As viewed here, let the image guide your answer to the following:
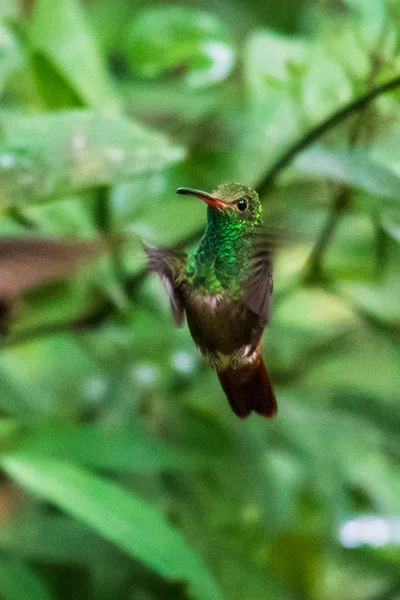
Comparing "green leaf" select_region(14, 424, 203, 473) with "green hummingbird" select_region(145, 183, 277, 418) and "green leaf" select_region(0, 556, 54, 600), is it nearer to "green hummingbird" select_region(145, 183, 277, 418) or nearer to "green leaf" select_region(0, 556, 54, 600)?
"green leaf" select_region(0, 556, 54, 600)

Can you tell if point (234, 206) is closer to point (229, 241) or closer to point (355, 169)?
point (229, 241)

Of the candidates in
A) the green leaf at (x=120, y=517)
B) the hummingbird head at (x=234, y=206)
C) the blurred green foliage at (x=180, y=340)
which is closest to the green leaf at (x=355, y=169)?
the blurred green foliage at (x=180, y=340)

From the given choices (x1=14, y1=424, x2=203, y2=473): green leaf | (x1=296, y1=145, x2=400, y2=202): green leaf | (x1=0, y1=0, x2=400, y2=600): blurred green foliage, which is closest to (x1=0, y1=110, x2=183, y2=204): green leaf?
(x1=0, y1=0, x2=400, y2=600): blurred green foliage

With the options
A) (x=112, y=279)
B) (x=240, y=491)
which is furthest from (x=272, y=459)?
(x=112, y=279)

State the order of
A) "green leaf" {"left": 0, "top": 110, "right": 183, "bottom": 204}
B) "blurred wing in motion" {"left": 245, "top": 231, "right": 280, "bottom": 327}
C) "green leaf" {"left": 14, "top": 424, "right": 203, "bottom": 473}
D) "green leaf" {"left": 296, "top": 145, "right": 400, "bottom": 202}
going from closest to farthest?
"blurred wing in motion" {"left": 245, "top": 231, "right": 280, "bottom": 327}
"green leaf" {"left": 296, "top": 145, "right": 400, "bottom": 202}
"green leaf" {"left": 0, "top": 110, "right": 183, "bottom": 204}
"green leaf" {"left": 14, "top": 424, "right": 203, "bottom": 473}

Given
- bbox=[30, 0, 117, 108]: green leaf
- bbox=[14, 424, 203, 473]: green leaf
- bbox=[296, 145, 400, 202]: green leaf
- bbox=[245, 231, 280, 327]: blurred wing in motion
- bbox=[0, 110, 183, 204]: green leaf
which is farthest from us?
bbox=[30, 0, 117, 108]: green leaf

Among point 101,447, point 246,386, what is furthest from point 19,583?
point 246,386

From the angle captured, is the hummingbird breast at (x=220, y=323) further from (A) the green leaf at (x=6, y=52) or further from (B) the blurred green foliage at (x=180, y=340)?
(A) the green leaf at (x=6, y=52)
